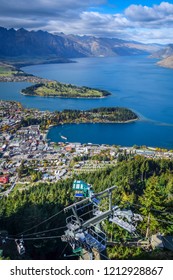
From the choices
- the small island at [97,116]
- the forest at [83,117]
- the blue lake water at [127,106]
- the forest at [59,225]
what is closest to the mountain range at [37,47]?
the blue lake water at [127,106]

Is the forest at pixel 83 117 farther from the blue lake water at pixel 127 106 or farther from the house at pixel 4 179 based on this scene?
the house at pixel 4 179

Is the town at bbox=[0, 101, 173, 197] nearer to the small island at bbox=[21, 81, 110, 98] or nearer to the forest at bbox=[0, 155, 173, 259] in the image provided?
the forest at bbox=[0, 155, 173, 259]

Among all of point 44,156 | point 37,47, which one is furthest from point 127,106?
point 37,47

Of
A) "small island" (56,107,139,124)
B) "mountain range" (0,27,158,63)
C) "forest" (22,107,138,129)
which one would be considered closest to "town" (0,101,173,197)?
"forest" (22,107,138,129)

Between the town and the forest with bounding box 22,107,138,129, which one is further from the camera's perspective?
the forest with bounding box 22,107,138,129

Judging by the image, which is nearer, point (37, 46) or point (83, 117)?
point (83, 117)

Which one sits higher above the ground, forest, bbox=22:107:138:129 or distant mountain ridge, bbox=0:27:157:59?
distant mountain ridge, bbox=0:27:157:59

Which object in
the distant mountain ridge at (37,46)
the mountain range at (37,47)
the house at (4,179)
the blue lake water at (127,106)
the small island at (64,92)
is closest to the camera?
the house at (4,179)

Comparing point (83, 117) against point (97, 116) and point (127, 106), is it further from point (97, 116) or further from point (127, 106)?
point (127, 106)

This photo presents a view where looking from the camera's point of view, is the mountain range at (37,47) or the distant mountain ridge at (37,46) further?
the distant mountain ridge at (37,46)
